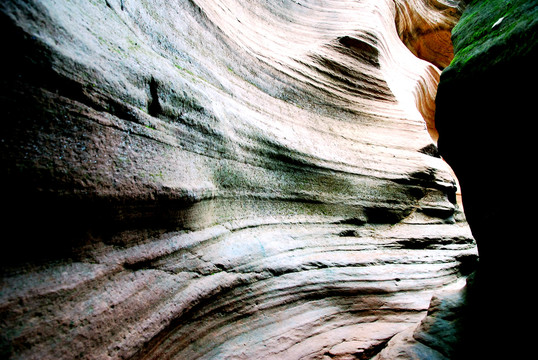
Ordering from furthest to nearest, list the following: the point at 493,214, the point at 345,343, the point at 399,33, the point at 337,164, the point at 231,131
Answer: the point at 399,33 < the point at 337,164 < the point at 231,131 < the point at 345,343 < the point at 493,214

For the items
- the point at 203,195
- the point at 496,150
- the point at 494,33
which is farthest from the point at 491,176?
the point at 203,195

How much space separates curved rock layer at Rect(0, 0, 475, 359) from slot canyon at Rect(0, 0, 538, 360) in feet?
0.06

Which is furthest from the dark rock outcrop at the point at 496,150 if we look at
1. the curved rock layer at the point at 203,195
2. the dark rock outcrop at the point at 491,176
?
the curved rock layer at the point at 203,195

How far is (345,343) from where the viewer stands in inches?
134

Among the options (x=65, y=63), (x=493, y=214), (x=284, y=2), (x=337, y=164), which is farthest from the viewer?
(x=284, y=2)

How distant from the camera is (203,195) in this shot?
3.21 metres

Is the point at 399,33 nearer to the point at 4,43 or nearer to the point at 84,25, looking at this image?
the point at 84,25

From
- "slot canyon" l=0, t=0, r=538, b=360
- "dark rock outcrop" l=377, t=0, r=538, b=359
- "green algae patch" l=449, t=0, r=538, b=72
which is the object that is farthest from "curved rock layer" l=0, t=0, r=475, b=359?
"green algae patch" l=449, t=0, r=538, b=72

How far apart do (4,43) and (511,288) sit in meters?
4.91

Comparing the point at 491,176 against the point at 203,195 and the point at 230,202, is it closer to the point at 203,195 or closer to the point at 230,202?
the point at 230,202

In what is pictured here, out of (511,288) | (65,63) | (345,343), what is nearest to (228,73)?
(65,63)

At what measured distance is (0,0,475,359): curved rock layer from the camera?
210 centimetres

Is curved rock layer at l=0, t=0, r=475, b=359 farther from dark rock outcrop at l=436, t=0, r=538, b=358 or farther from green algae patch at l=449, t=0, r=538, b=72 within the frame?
green algae patch at l=449, t=0, r=538, b=72

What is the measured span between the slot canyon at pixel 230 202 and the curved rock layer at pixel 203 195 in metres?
0.02
